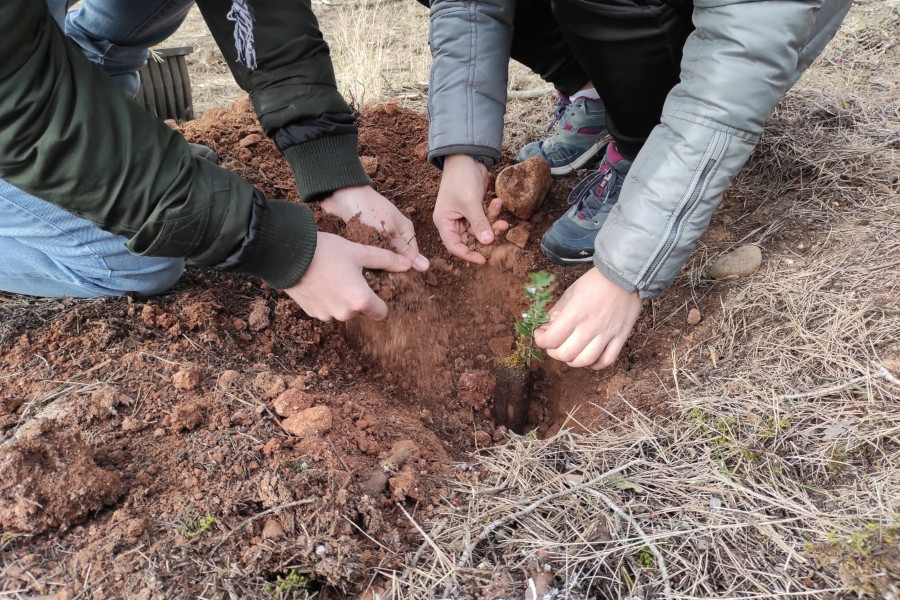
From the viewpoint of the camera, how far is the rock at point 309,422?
1554mm

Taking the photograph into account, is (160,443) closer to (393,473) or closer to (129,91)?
(393,473)

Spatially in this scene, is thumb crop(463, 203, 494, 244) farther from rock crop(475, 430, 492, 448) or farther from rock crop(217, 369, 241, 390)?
rock crop(217, 369, 241, 390)

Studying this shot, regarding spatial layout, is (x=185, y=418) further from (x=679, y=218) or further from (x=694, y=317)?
(x=694, y=317)

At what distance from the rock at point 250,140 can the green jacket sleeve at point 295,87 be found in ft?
2.32

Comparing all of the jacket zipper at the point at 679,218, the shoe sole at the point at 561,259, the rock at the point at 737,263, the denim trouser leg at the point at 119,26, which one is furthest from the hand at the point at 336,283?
the denim trouser leg at the point at 119,26

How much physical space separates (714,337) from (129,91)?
3025 mm

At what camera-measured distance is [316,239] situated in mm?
1608

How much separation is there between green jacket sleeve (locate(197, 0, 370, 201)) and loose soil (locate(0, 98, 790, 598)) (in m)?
0.21

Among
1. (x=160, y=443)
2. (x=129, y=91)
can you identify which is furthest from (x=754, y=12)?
(x=129, y=91)

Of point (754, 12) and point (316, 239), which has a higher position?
point (754, 12)

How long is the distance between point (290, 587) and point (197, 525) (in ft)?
0.87

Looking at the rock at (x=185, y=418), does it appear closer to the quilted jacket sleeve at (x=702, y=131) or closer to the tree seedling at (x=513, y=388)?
the tree seedling at (x=513, y=388)

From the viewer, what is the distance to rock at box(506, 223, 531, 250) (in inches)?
97.0

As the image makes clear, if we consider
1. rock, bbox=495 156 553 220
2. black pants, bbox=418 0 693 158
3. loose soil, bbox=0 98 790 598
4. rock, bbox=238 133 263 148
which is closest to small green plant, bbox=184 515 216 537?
loose soil, bbox=0 98 790 598
